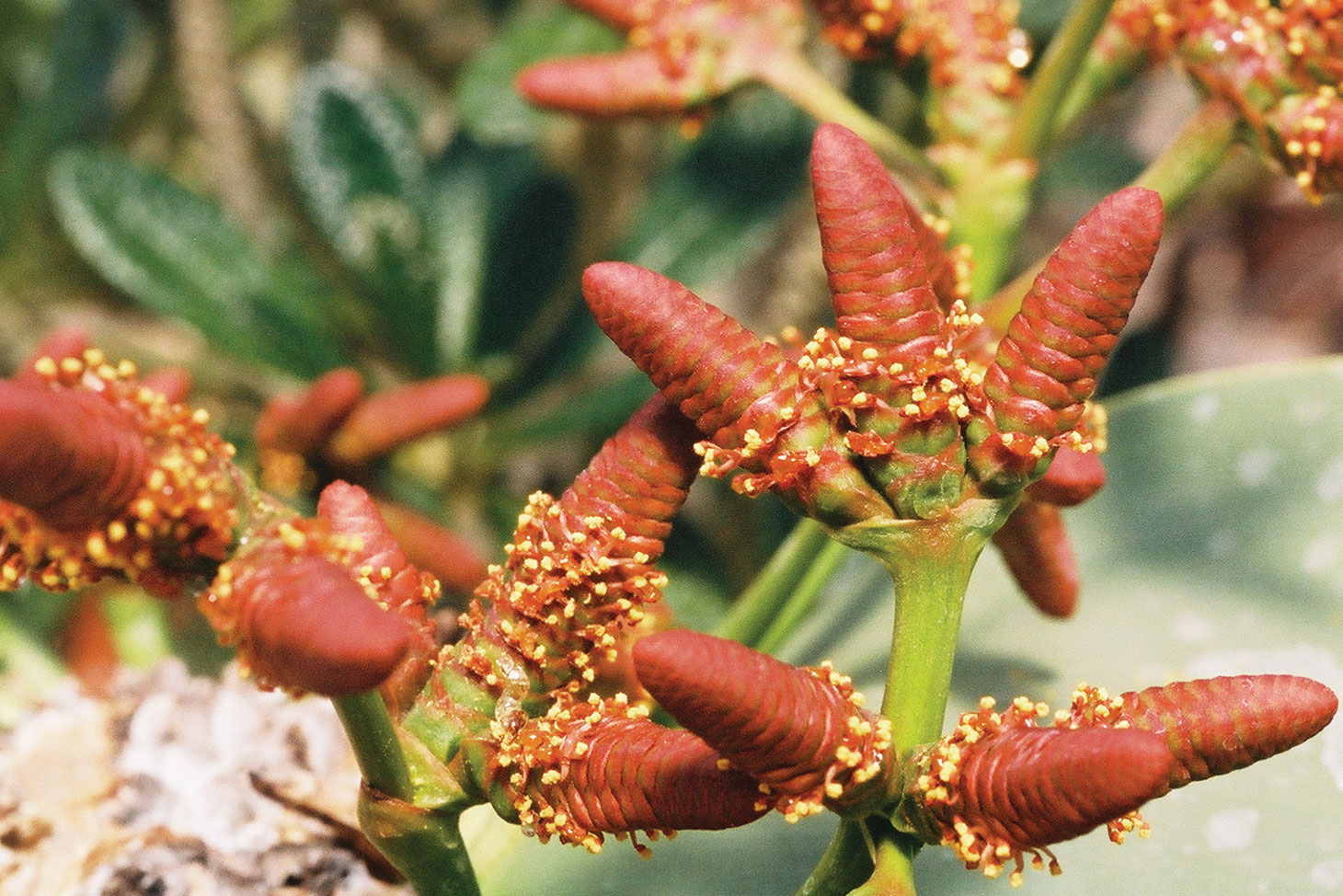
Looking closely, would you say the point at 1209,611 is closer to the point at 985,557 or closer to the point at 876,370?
the point at 985,557

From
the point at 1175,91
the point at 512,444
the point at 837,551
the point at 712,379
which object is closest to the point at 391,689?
the point at 712,379

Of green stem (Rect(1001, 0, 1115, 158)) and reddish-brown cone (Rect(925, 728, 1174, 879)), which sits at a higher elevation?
green stem (Rect(1001, 0, 1115, 158))

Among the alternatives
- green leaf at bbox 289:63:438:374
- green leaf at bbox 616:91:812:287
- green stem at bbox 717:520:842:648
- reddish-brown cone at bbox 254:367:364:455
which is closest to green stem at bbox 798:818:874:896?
green stem at bbox 717:520:842:648

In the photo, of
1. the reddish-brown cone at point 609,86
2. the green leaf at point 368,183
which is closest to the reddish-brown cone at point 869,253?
the reddish-brown cone at point 609,86

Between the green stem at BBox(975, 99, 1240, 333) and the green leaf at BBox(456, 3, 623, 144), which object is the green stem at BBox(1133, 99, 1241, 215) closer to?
the green stem at BBox(975, 99, 1240, 333)

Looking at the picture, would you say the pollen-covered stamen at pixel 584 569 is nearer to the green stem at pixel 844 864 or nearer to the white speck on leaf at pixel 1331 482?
the green stem at pixel 844 864

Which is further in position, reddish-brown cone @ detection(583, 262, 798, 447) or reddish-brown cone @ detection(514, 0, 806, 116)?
reddish-brown cone @ detection(514, 0, 806, 116)

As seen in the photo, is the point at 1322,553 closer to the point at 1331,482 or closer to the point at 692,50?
the point at 1331,482
